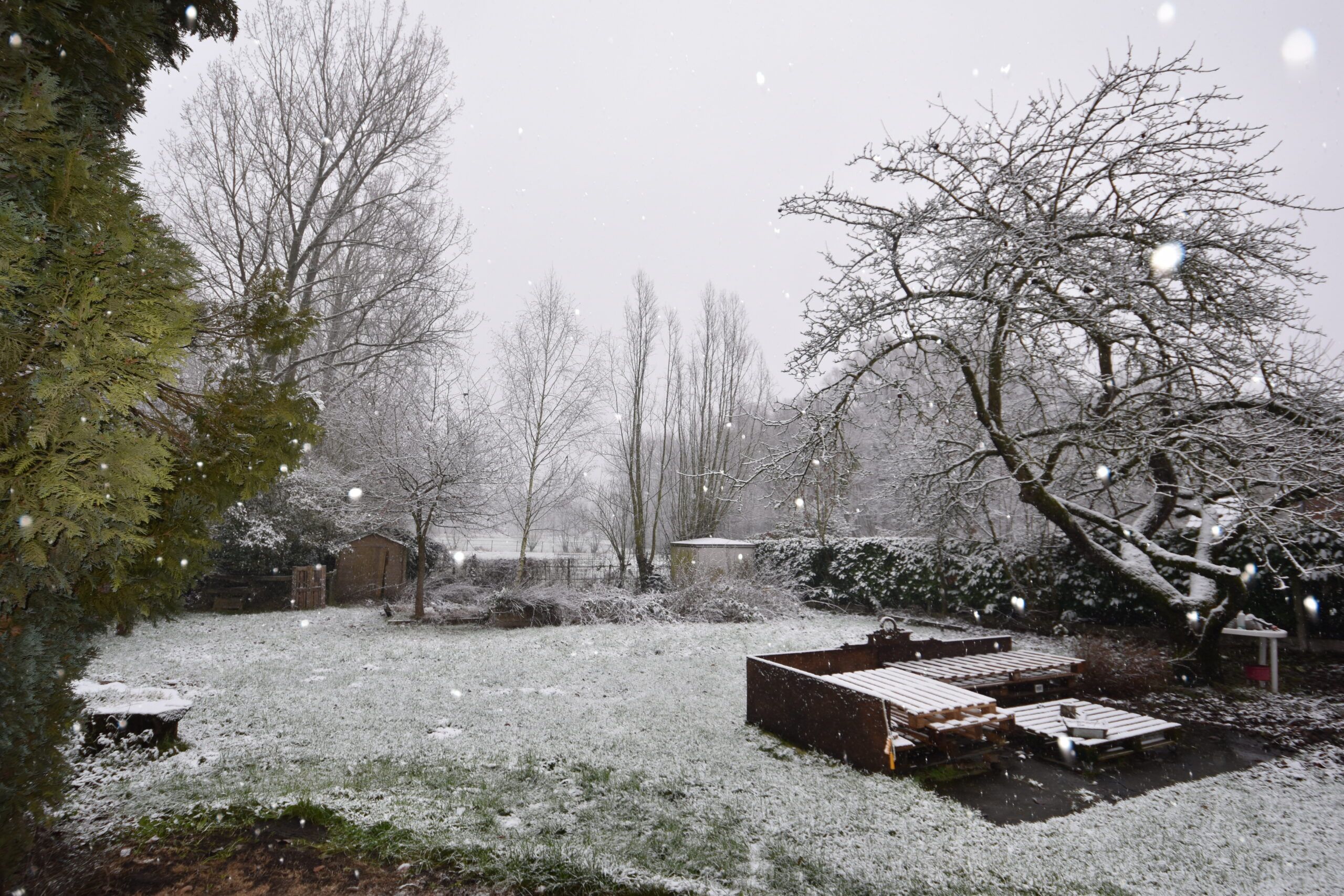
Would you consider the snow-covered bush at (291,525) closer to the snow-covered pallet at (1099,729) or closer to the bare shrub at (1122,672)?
the snow-covered pallet at (1099,729)

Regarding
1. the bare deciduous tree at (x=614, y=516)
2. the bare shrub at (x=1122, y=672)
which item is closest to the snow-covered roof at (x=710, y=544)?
the bare deciduous tree at (x=614, y=516)

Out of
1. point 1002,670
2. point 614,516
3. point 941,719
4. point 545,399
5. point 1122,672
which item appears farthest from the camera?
point 614,516

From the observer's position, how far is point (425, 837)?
3.57 meters

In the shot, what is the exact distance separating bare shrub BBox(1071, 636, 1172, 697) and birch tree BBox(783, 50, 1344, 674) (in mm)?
1316

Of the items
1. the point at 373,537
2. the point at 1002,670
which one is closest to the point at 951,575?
the point at 1002,670

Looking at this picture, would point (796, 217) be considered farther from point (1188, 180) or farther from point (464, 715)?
point (464, 715)

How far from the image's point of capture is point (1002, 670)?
21.7 ft

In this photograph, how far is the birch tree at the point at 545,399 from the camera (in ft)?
53.6

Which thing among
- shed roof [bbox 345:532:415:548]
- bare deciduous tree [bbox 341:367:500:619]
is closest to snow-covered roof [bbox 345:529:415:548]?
shed roof [bbox 345:532:415:548]

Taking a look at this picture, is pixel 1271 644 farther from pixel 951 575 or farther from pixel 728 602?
pixel 728 602

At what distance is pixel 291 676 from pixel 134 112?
6.51 metres

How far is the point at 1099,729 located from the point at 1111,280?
3935 millimetres

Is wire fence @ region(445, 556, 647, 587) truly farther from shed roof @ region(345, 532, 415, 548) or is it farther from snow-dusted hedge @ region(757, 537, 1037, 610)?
snow-dusted hedge @ region(757, 537, 1037, 610)

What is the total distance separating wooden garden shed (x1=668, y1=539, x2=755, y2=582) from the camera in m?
15.9
